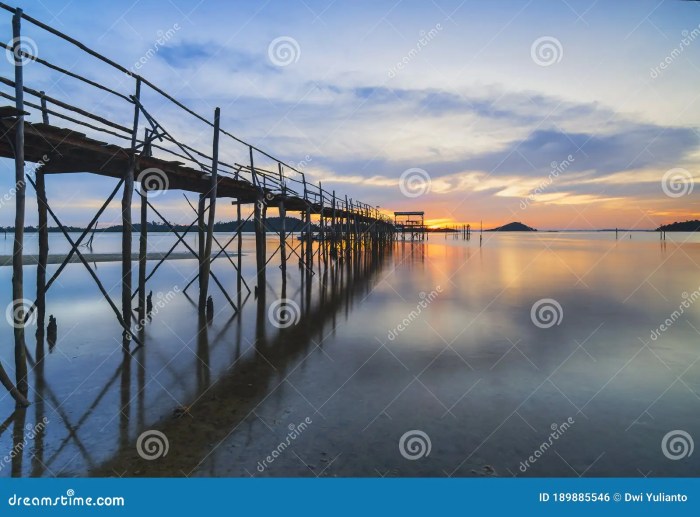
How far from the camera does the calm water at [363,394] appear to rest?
452 centimetres

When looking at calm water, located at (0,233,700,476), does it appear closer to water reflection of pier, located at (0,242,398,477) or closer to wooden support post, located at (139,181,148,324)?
water reflection of pier, located at (0,242,398,477)

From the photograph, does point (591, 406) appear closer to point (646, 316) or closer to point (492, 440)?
point (492, 440)

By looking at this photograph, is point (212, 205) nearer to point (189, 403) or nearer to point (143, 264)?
point (143, 264)

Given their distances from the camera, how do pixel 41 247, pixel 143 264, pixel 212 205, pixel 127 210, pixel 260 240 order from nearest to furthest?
pixel 127 210 < pixel 41 247 < pixel 212 205 < pixel 143 264 < pixel 260 240

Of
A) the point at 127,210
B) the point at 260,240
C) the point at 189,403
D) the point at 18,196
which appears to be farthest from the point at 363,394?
the point at 260,240

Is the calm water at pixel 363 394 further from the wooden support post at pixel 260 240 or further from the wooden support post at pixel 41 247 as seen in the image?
the wooden support post at pixel 260 240

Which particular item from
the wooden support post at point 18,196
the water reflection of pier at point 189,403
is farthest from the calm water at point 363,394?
the wooden support post at point 18,196

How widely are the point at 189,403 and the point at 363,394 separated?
2697 mm

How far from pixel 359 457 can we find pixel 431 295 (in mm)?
13238

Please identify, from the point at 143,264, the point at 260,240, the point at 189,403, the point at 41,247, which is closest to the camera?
the point at 189,403

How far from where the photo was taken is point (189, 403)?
604 cm

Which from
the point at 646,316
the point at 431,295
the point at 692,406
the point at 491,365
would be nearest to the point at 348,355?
the point at 491,365

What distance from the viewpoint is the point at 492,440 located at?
5000 mm

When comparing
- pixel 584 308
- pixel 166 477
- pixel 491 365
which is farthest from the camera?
pixel 584 308
